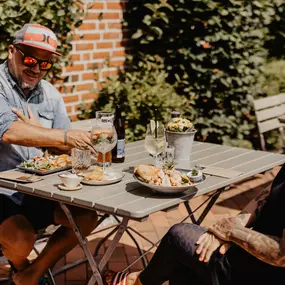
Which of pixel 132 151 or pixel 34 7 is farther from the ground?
pixel 34 7

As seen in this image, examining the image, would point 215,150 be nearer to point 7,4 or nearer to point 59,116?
point 59,116

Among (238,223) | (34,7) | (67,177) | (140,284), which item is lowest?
(140,284)

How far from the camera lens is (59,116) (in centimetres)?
374

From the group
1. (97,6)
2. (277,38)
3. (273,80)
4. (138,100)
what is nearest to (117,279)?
(138,100)

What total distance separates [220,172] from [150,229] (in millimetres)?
1766

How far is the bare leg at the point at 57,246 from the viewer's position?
10.7 ft

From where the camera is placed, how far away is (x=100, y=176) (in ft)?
9.58

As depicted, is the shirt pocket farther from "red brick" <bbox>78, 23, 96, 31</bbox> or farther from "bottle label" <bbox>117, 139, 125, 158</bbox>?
"red brick" <bbox>78, 23, 96, 31</bbox>

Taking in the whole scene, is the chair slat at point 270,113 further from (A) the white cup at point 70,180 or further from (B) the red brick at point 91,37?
(A) the white cup at point 70,180

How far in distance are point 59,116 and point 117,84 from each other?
1.65m

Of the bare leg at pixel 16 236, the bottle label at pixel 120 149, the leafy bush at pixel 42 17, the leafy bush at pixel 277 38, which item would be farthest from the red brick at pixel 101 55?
the leafy bush at pixel 277 38

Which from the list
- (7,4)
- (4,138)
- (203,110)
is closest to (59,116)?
(4,138)

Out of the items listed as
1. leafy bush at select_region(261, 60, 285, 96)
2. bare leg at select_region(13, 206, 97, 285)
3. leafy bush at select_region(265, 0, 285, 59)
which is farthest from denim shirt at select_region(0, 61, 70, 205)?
leafy bush at select_region(265, 0, 285, 59)

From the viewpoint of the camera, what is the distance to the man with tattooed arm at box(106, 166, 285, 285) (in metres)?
2.55
